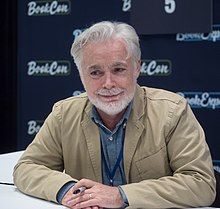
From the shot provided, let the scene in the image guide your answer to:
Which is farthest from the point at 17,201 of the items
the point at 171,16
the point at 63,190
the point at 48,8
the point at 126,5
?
the point at 48,8

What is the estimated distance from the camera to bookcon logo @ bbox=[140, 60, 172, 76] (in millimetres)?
3852

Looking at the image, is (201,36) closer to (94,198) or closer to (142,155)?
(142,155)

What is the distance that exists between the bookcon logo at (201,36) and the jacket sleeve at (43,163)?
207 cm

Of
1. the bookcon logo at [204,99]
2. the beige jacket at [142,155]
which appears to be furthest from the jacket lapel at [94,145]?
the bookcon logo at [204,99]

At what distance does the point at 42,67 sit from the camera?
429cm

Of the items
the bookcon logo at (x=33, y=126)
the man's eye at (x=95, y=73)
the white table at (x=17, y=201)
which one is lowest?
the bookcon logo at (x=33, y=126)

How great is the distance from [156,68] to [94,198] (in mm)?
2475

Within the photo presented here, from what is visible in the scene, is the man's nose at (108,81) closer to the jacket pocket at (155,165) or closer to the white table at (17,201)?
the jacket pocket at (155,165)

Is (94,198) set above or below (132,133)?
below

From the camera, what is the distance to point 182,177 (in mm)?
1607

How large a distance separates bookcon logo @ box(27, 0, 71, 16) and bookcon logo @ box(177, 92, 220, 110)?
136cm

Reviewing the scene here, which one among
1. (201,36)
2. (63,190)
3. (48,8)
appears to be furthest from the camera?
(48,8)

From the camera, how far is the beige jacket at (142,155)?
1.57 meters

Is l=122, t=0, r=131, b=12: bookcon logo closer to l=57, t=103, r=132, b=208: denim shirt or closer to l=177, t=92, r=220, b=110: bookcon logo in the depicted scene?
l=177, t=92, r=220, b=110: bookcon logo
